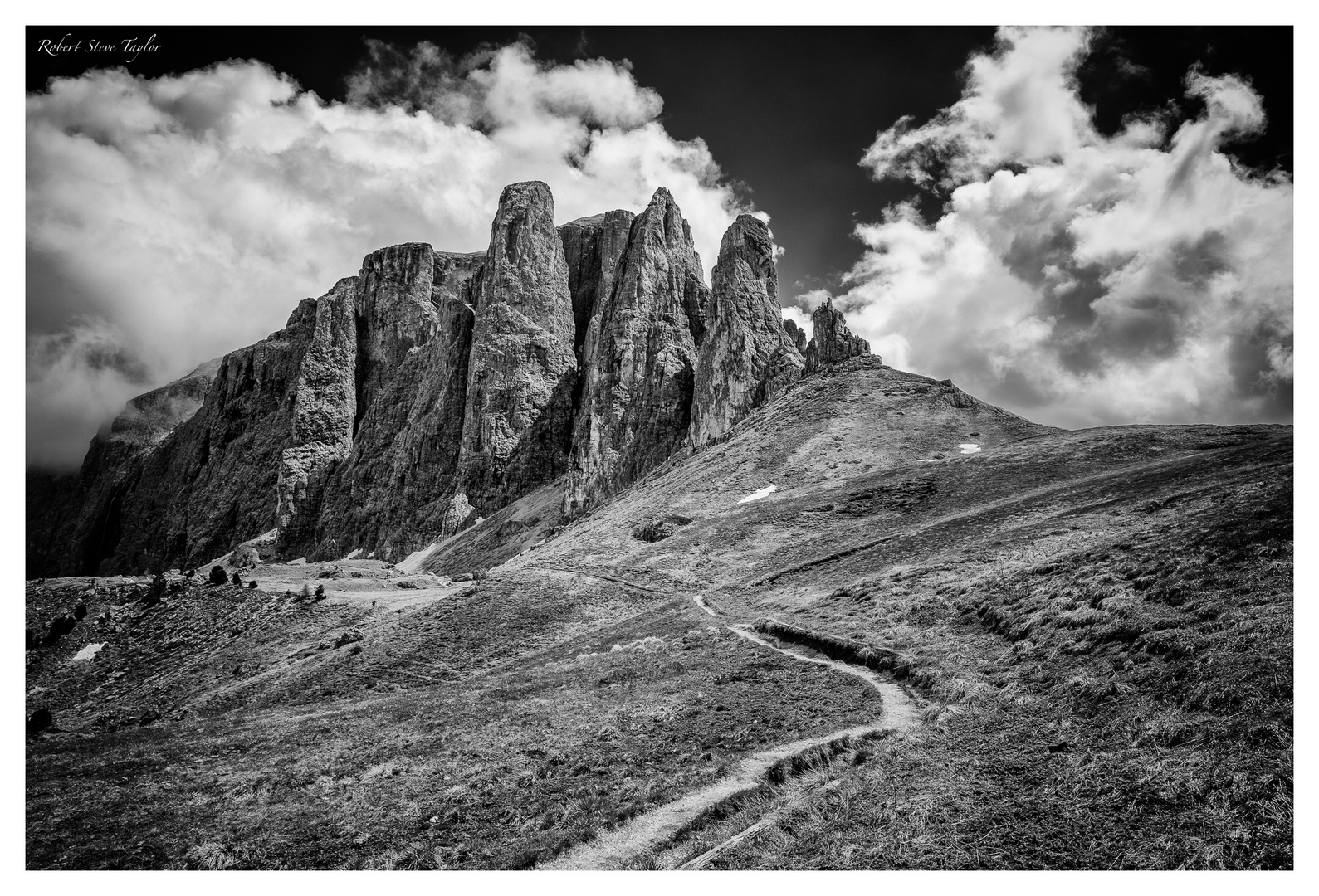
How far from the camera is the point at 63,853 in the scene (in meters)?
9.10

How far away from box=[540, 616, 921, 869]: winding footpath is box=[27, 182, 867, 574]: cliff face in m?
68.2

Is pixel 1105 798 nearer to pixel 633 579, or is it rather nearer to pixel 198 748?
pixel 198 748

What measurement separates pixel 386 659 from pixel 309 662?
3.53m

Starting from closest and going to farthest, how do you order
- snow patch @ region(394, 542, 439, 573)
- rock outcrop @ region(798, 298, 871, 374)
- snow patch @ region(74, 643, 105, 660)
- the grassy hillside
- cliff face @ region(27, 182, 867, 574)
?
the grassy hillside, snow patch @ region(74, 643, 105, 660), rock outcrop @ region(798, 298, 871, 374), cliff face @ region(27, 182, 867, 574), snow patch @ region(394, 542, 439, 573)

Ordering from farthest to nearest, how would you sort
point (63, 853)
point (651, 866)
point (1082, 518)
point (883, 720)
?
point (1082, 518) → point (883, 720) → point (63, 853) → point (651, 866)

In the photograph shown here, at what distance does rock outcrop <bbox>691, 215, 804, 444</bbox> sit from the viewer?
88375 millimetres

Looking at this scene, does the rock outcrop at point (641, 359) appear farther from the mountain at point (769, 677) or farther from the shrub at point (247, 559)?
the shrub at point (247, 559)

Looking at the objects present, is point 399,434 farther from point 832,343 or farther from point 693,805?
point 693,805

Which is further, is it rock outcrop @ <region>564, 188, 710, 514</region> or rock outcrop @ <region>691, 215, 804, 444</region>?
rock outcrop @ <region>564, 188, 710, 514</region>

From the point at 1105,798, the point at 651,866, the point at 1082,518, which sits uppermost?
the point at 1082,518

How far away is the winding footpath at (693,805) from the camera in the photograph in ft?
28.3

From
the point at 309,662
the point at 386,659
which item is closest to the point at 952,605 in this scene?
the point at 386,659

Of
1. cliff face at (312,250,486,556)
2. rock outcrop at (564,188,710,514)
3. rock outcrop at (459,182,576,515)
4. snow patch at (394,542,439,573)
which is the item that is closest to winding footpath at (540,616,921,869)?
rock outcrop at (564,188,710,514)

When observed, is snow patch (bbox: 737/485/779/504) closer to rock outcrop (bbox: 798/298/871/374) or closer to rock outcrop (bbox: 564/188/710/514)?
rock outcrop (bbox: 798/298/871/374)
